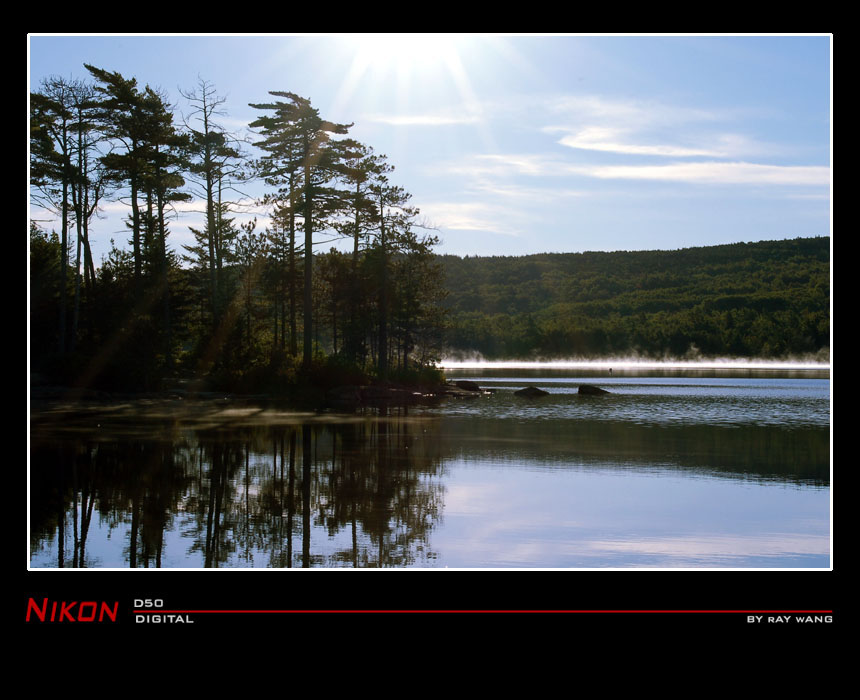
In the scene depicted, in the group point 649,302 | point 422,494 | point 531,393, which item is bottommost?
point 422,494

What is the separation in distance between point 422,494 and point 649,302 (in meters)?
120

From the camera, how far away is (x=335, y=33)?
8.36 metres

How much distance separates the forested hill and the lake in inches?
2464

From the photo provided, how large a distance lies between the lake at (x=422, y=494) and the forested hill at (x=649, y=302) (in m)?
62.6

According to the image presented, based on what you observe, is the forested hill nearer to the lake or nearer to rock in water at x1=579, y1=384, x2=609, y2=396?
rock in water at x1=579, y1=384, x2=609, y2=396

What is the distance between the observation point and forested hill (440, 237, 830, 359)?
98438mm

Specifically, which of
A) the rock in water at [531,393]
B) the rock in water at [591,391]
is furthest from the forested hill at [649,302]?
the rock in water at [531,393]

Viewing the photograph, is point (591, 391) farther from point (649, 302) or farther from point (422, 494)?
point (649, 302)

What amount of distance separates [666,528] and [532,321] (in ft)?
395

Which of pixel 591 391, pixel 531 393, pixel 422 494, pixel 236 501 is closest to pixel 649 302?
pixel 591 391

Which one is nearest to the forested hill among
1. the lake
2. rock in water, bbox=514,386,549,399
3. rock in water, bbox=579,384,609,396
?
rock in water, bbox=579,384,609,396

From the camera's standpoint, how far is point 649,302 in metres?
128

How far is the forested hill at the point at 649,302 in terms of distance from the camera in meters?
98.4
